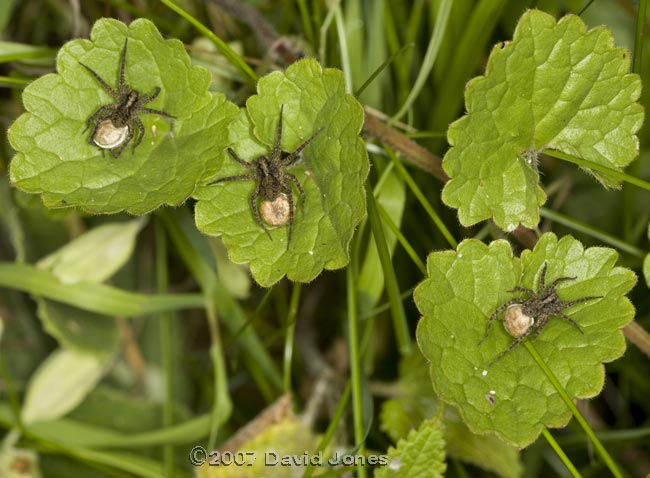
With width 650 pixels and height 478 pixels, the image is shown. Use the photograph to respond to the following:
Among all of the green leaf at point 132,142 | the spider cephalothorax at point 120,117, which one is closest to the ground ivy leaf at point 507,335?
the green leaf at point 132,142

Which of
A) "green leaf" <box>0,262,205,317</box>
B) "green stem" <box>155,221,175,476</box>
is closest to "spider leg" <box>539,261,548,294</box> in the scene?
"green leaf" <box>0,262,205,317</box>

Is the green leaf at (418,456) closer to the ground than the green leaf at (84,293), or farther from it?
farther from it

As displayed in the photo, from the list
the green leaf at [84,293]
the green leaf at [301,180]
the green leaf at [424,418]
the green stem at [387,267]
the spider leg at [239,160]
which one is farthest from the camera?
the green leaf at [84,293]

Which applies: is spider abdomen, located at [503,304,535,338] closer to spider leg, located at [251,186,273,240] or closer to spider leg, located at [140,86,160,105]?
spider leg, located at [251,186,273,240]

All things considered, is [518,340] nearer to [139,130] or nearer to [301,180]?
[301,180]

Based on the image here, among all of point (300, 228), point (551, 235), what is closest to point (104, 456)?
point (300, 228)

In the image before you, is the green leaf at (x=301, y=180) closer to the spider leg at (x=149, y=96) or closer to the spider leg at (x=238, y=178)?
the spider leg at (x=238, y=178)

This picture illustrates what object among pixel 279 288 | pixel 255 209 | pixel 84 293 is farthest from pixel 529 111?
pixel 84 293
